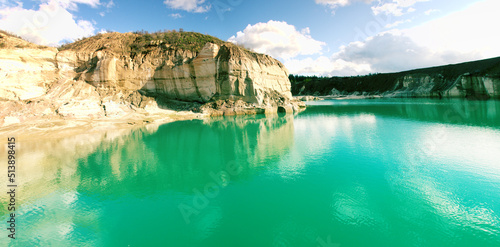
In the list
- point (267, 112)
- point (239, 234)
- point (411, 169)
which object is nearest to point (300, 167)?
point (411, 169)

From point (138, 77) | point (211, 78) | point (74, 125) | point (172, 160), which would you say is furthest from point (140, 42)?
point (172, 160)

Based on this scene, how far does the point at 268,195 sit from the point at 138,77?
91.7ft

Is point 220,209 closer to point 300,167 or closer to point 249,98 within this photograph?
point 300,167

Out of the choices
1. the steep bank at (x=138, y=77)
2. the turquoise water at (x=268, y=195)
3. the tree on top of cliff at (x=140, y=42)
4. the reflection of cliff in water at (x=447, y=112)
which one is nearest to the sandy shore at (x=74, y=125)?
the steep bank at (x=138, y=77)

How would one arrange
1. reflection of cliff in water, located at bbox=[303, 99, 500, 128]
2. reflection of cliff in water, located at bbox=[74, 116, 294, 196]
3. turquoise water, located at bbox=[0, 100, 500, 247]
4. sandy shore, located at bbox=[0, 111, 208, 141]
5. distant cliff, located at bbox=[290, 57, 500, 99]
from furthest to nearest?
distant cliff, located at bbox=[290, 57, 500, 99] → reflection of cliff in water, located at bbox=[303, 99, 500, 128] → sandy shore, located at bbox=[0, 111, 208, 141] → reflection of cliff in water, located at bbox=[74, 116, 294, 196] → turquoise water, located at bbox=[0, 100, 500, 247]

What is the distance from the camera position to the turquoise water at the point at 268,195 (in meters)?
4.77

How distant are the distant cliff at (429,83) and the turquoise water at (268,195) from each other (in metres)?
43.9

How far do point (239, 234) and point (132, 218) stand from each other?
9.38ft

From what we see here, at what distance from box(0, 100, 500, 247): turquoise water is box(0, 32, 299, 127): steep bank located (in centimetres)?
1349

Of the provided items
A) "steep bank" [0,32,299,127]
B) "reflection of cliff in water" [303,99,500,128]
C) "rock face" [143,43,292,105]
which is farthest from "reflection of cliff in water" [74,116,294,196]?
"reflection of cliff in water" [303,99,500,128]

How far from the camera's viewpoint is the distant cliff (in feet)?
135

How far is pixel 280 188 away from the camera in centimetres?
698

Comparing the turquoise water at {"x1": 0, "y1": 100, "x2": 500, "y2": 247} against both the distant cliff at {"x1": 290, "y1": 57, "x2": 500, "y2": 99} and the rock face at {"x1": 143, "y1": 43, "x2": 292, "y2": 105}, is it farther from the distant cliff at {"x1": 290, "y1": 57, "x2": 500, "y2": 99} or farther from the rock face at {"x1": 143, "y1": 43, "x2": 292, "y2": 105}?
the distant cliff at {"x1": 290, "y1": 57, "x2": 500, "y2": 99}

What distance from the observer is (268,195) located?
652 cm
